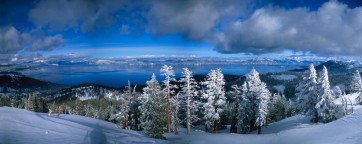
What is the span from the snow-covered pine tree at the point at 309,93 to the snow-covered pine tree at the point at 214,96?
37.0 ft

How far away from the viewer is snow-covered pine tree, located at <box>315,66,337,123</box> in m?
36.8

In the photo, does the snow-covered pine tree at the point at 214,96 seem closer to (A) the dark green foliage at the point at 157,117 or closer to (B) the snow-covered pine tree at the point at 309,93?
(A) the dark green foliage at the point at 157,117

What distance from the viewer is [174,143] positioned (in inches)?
1028

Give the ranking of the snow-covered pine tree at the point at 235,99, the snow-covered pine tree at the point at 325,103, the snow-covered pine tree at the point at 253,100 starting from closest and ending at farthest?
the snow-covered pine tree at the point at 325,103 < the snow-covered pine tree at the point at 235,99 < the snow-covered pine tree at the point at 253,100

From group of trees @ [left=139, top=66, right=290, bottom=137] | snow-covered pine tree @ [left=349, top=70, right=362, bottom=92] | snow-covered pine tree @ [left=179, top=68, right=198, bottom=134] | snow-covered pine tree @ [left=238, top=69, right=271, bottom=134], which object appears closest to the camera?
group of trees @ [left=139, top=66, right=290, bottom=137]

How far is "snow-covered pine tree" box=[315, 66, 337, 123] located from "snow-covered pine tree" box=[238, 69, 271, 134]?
6641mm

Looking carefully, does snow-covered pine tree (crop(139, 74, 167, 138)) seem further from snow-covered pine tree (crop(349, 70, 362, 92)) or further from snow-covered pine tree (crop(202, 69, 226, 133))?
snow-covered pine tree (crop(349, 70, 362, 92))

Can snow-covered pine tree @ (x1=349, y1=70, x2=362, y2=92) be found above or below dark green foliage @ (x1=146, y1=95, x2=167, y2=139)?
above

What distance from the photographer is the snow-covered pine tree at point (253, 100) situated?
40.8 meters

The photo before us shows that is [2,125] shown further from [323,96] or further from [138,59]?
[323,96]

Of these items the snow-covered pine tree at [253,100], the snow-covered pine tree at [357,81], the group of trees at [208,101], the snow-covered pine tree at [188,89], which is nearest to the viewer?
the group of trees at [208,101]

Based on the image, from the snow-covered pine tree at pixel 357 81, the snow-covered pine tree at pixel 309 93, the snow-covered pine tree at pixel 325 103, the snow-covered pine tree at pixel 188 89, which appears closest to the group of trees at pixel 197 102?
the snow-covered pine tree at pixel 188 89

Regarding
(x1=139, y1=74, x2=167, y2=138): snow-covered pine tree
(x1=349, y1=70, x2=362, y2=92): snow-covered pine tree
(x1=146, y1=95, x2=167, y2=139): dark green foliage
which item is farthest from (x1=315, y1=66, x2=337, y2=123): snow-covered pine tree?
(x1=139, y1=74, x2=167, y2=138): snow-covered pine tree

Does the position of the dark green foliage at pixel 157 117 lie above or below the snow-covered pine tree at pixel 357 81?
below
